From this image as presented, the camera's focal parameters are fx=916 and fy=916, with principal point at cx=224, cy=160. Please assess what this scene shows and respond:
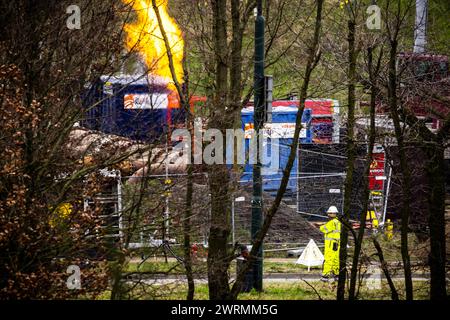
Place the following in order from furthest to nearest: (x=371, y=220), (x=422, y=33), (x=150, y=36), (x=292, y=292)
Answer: (x=371, y=220) < (x=292, y=292) < (x=422, y=33) < (x=150, y=36)

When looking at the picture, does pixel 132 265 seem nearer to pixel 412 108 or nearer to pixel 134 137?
Result: pixel 134 137

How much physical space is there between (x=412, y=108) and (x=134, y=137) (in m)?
5.12

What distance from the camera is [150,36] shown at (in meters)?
14.9

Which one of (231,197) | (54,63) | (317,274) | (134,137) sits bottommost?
(317,274)

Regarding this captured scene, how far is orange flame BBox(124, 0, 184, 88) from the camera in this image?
1378cm

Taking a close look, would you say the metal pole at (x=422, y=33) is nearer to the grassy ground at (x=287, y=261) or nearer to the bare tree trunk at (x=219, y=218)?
the bare tree trunk at (x=219, y=218)

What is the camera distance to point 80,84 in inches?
496

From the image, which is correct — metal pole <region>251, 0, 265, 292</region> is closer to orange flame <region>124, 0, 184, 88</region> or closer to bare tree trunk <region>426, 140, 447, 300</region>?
orange flame <region>124, 0, 184, 88</region>

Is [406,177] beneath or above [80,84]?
beneath

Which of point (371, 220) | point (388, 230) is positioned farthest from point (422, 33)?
point (388, 230)

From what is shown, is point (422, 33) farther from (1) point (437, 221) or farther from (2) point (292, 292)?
(2) point (292, 292)

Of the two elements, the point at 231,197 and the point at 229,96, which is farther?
the point at 229,96

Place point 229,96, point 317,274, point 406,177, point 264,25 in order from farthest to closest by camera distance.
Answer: point 317,274
point 264,25
point 229,96
point 406,177
